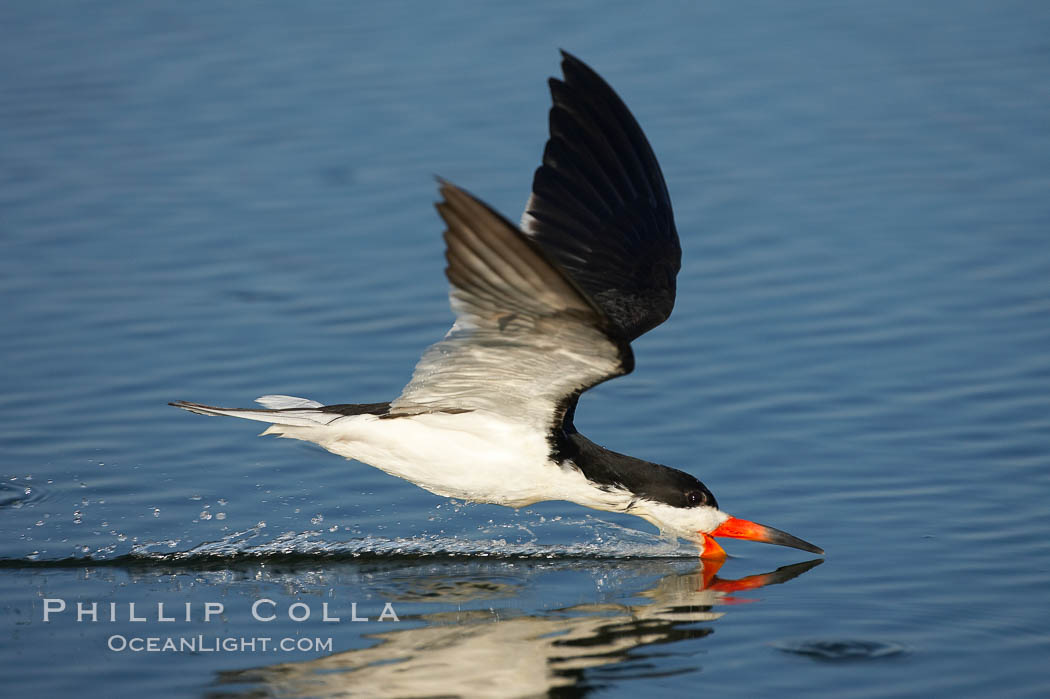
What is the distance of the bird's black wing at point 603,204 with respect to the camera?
716cm

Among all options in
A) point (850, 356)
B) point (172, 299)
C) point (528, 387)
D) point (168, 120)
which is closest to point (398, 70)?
point (168, 120)

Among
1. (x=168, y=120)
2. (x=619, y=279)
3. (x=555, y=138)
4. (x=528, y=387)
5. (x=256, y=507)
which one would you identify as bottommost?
(x=256, y=507)

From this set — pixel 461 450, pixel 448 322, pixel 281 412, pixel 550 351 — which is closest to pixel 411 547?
pixel 461 450

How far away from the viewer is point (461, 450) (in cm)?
662

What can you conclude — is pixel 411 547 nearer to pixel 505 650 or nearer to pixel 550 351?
pixel 505 650

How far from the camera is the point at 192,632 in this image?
20.1ft

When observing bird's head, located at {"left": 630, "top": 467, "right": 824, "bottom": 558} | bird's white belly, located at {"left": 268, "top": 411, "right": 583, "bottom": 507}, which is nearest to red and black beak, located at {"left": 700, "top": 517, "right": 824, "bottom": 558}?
bird's head, located at {"left": 630, "top": 467, "right": 824, "bottom": 558}

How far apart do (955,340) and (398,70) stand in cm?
648

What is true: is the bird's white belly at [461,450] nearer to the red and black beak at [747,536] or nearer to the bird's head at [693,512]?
the bird's head at [693,512]

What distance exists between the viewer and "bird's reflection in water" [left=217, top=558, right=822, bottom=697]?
18.4 ft

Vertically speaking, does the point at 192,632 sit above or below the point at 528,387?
below

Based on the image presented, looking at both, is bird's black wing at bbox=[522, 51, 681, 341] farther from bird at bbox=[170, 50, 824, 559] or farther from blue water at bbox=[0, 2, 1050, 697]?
blue water at bbox=[0, 2, 1050, 697]

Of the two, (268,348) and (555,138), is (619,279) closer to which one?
(555,138)

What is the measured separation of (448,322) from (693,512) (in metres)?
2.92
